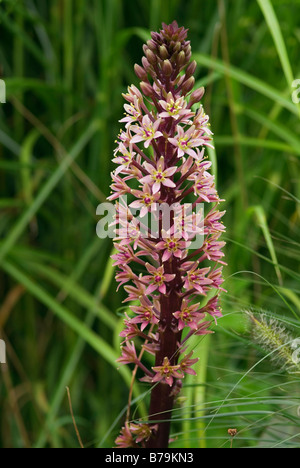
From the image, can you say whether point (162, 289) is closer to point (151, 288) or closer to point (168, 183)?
point (151, 288)

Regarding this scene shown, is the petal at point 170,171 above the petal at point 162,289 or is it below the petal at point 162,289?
above

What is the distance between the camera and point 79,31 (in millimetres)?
2033

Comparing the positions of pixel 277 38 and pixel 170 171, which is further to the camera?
pixel 277 38

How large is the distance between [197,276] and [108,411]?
1.33 metres

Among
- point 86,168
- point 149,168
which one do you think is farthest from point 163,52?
point 86,168

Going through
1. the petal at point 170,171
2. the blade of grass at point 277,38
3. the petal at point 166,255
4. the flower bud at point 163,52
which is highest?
the blade of grass at point 277,38

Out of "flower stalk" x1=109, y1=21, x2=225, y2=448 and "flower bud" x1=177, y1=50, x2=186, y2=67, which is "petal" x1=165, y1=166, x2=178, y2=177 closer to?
"flower stalk" x1=109, y1=21, x2=225, y2=448

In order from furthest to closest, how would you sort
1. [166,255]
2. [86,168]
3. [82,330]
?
[86,168], [82,330], [166,255]

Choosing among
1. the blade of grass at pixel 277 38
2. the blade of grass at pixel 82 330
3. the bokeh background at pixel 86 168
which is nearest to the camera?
the blade of grass at pixel 277 38

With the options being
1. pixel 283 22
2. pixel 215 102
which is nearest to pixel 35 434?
pixel 215 102

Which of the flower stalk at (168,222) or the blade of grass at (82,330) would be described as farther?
the blade of grass at (82,330)

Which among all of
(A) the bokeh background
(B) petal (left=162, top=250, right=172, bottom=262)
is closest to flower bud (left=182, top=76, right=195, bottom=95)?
(B) petal (left=162, top=250, right=172, bottom=262)

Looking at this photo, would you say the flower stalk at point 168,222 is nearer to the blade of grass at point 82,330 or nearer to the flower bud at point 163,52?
the flower bud at point 163,52

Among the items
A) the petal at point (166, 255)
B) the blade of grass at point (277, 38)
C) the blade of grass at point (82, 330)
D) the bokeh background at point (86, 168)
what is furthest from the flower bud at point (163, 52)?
the bokeh background at point (86, 168)
